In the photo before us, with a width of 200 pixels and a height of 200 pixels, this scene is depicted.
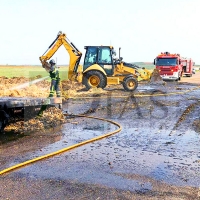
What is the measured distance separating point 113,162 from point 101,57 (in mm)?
13546

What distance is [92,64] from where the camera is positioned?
63.9ft

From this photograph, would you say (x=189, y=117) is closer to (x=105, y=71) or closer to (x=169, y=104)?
(x=169, y=104)

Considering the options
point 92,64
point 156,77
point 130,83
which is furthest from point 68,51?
point 156,77

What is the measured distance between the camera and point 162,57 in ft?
98.5

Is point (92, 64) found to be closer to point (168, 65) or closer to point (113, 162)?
point (168, 65)

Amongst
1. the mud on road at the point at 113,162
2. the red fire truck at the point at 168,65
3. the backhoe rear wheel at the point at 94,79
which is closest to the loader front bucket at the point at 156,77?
the red fire truck at the point at 168,65

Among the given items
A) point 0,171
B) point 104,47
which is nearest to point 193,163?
point 0,171

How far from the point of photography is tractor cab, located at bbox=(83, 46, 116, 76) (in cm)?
1930

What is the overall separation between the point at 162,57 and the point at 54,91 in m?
20.1

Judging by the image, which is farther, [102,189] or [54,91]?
[54,91]

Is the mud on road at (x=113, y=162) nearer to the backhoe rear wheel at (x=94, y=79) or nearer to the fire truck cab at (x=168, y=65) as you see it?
the backhoe rear wheel at (x=94, y=79)

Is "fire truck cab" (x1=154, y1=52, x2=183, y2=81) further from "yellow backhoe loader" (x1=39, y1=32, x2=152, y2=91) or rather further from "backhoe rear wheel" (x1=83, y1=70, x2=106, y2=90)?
"backhoe rear wheel" (x1=83, y1=70, x2=106, y2=90)

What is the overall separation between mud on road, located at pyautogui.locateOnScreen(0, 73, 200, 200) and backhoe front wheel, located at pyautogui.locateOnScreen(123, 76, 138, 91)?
8.30 metres

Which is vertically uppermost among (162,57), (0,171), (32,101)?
(162,57)
